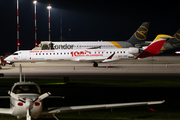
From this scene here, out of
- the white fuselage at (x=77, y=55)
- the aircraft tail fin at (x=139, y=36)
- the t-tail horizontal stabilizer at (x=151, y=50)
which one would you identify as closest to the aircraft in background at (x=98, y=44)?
the aircraft tail fin at (x=139, y=36)

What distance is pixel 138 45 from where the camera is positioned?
7244 centimetres

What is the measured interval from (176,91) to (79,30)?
16401 cm

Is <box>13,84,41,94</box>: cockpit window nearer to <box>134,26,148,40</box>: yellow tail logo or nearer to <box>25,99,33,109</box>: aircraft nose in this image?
<box>25,99,33,109</box>: aircraft nose

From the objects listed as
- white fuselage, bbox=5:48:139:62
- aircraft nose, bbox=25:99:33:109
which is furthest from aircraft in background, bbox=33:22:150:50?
aircraft nose, bbox=25:99:33:109

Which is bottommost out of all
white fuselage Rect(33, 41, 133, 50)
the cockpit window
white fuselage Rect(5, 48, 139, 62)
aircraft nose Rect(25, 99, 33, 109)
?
aircraft nose Rect(25, 99, 33, 109)

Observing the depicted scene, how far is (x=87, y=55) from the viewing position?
46.9 metres

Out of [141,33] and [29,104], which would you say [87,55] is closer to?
[141,33]

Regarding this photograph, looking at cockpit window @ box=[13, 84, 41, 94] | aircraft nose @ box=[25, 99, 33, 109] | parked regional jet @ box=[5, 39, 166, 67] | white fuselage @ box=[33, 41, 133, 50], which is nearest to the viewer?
aircraft nose @ box=[25, 99, 33, 109]

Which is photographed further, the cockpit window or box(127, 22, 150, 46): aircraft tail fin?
box(127, 22, 150, 46): aircraft tail fin

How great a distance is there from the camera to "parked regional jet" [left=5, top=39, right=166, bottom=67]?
46.6 meters

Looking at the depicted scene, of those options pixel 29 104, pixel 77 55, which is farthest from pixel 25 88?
pixel 77 55

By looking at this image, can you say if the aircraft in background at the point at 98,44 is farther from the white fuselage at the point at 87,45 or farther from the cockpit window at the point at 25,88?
the cockpit window at the point at 25,88

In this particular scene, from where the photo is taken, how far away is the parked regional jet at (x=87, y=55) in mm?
46562

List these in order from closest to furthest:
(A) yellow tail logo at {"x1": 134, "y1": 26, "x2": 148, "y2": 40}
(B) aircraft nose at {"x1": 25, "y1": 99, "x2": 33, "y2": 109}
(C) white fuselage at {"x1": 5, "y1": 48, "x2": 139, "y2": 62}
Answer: (B) aircraft nose at {"x1": 25, "y1": 99, "x2": 33, "y2": 109}, (C) white fuselage at {"x1": 5, "y1": 48, "x2": 139, "y2": 62}, (A) yellow tail logo at {"x1": 134, "y1": 26, "x2": 148, "y2": 40}
